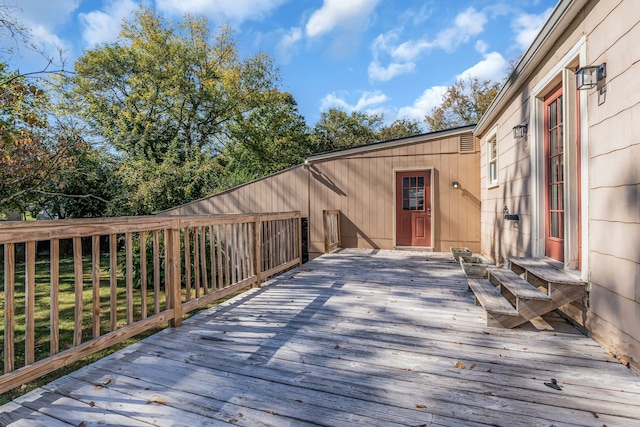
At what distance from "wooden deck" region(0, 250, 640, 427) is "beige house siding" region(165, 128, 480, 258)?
13.4 ft

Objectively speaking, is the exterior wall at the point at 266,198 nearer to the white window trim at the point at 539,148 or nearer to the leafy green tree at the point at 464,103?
the white window trim at the point at 539,148

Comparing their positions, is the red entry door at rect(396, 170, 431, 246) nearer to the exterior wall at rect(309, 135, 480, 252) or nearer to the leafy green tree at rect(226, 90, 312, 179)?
the exterior wall at rect(309, 135, 480, 252)

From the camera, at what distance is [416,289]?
369cm

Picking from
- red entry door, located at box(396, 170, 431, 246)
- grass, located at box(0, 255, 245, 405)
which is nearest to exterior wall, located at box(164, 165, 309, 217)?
red entry door, located at box(396, 170, 431, 246)

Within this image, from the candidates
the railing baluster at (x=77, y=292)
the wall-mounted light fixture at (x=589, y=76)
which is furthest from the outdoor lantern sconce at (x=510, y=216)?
the railing baluster at (x=77, y=292)

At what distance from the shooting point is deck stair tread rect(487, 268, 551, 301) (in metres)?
2.36

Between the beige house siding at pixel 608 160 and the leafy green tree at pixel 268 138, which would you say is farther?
the leafy green tree at pixel 268 138

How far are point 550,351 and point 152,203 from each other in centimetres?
1063

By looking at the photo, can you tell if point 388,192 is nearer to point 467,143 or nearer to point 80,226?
point 467,143

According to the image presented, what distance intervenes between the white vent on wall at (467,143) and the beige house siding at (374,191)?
7 centimetres

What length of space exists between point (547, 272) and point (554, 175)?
1.15m

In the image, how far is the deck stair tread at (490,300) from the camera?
2438 millimetres

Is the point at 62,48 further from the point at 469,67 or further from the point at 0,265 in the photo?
the point at 469,67

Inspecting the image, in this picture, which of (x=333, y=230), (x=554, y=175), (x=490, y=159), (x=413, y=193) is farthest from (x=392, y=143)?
(x=554, y=175)
